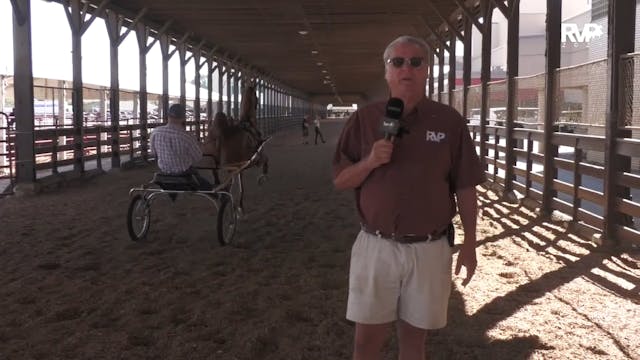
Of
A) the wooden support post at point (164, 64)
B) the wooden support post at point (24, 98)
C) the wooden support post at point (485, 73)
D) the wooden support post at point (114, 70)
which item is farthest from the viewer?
the wooden support post at point (164, 64)

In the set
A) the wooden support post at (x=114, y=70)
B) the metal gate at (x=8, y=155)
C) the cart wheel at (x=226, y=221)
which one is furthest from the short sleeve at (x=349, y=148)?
the wooden support post at (x=114, y=70)

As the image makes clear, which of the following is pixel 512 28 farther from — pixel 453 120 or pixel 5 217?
pixel 453 120

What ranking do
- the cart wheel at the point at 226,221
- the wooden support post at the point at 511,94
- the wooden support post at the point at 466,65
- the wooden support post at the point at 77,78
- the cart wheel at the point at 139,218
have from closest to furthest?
the cart wheel at the point at 226,221
the cart wheel at the point at 139,218
the wooden support post at the point at 511,94
the wooden support post at the point at 77,78
the wooden support post at the point at 466,65

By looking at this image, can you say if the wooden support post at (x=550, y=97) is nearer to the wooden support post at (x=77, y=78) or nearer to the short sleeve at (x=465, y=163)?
the short sleeve at (x=465, y=163)

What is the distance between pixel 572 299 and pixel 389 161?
136 inches

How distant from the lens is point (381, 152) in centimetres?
237

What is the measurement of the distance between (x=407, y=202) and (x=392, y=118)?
37 cm

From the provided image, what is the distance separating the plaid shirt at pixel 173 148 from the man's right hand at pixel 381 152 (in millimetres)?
4972

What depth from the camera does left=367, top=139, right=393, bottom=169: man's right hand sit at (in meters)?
2.37

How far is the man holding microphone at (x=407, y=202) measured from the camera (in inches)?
100

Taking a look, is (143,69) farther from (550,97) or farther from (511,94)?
(550,97)

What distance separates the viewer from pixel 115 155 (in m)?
16.9

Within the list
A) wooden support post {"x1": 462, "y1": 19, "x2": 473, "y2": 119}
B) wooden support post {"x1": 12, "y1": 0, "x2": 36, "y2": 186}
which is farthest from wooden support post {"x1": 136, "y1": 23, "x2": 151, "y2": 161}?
wooden support post {"x1": 462, "y1": 19, "x2": 473, "y2": 119}

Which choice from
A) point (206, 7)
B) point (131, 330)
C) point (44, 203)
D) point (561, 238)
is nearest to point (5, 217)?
point (44, 203)
